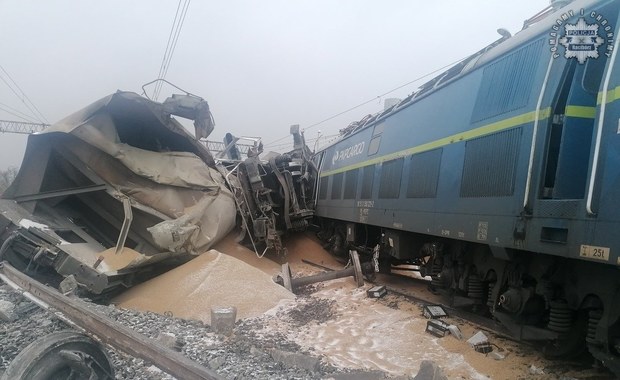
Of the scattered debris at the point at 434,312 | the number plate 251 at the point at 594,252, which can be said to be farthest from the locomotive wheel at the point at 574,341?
the scattered debris at the point at 434,312

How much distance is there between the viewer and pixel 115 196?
7.23 m

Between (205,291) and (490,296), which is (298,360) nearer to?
(490,296)

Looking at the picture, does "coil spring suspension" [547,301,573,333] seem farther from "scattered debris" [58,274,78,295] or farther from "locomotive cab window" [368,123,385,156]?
"scattered debris" [58,274,78,295]

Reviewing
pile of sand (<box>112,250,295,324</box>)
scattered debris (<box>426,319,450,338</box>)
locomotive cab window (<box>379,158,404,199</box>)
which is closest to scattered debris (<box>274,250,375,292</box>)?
pile of sand (<box>112,250,295,324</box>)

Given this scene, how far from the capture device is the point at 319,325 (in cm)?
589

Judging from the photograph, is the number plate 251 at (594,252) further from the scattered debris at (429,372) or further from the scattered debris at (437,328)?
the scattered debris at (437,328)

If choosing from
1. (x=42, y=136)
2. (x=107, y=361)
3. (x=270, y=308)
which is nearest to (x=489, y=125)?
(x=270, y=308)

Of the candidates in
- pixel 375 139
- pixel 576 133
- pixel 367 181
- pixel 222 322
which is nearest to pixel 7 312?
pixel 222 322

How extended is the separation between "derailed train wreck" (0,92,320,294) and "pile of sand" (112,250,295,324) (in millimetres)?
337

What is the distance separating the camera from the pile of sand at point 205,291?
6.15 metres

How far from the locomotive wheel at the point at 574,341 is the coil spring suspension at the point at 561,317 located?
12cm

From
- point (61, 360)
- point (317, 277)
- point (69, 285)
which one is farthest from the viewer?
point (317, 277)

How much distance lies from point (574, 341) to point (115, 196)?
6759mm

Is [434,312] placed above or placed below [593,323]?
below
